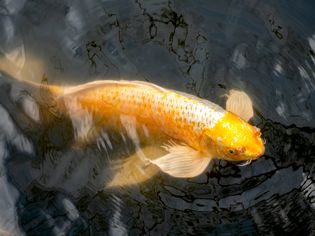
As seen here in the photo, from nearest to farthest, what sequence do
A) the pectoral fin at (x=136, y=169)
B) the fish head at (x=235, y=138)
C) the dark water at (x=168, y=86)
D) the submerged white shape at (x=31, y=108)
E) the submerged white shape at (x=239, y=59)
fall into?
1. the fish head at (x=235, y=138)
2. the dark water at (x=168, y=86)
3. the pectoral fin at (x=136, y=169)
4. the submerged white shape at (x=31, y=108)
5. the submerged white shape at (x=239, y=59)

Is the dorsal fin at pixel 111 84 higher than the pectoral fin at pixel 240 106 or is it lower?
lower

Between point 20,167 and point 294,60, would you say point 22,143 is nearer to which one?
point 20,167

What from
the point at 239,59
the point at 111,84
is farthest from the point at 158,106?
the point at 239,59

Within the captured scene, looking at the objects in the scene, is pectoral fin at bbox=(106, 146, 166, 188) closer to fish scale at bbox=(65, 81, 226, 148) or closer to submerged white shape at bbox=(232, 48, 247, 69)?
fish scale at bbox=(65, 81, 226, 148)

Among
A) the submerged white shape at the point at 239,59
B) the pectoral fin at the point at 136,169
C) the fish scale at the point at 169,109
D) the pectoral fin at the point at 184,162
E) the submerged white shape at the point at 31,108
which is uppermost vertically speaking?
the submerged white shape at the point at 239,59

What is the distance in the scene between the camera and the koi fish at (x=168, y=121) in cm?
370

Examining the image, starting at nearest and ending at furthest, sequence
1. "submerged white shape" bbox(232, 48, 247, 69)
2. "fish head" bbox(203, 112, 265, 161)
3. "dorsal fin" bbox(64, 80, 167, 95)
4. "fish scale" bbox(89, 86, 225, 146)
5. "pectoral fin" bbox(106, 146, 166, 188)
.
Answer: "fish head" bbox(203, 112, 265, 161) → "fish scale" bbox(89, 86, 225, 146) → "dorsal fin" bbox(64, 80, 167, 95) → "pectoral fin" bbox(106, 146, 166, 188) → "submerged white shape" bbox(232, 48, 247, 69)

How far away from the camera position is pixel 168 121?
385 cm

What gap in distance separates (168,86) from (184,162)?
2.46 ft

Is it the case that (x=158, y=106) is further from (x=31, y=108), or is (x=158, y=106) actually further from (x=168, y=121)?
(x=31, y=108)

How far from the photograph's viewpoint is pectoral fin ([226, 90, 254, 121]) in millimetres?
4086

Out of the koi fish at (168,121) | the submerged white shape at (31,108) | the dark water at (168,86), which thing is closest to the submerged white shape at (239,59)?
the dark water at (168,86)

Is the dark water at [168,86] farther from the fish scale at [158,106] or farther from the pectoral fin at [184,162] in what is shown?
the fish scale at [158,106]

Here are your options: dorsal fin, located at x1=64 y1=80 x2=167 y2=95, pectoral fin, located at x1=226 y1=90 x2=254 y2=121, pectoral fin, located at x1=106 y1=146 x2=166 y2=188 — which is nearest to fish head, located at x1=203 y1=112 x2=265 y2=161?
pectoral fin, located at x1=226 y1=90 x2=254 y2=121
